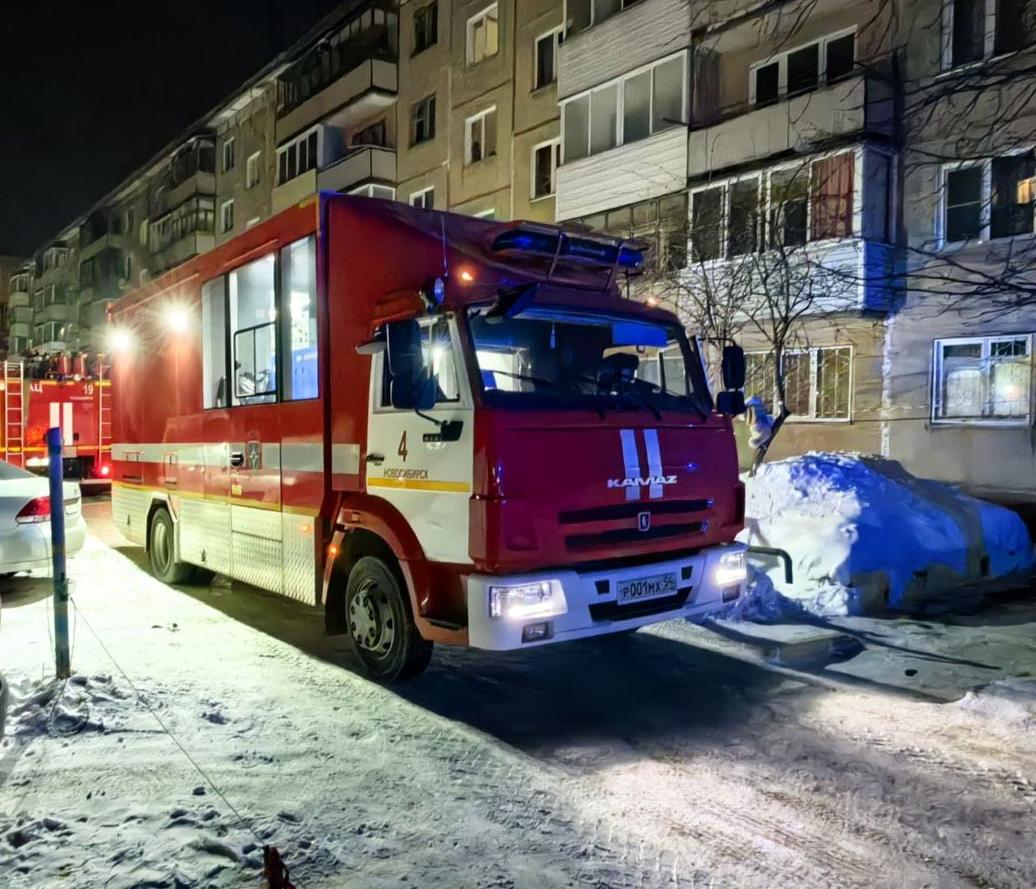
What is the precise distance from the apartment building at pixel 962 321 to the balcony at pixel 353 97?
1862cm

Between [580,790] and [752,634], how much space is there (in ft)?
11.2

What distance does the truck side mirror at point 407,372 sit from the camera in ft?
16.8

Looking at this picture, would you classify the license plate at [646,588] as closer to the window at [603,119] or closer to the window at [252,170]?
the window at [603,119]

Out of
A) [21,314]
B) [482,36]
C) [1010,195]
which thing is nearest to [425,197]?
[482,36]

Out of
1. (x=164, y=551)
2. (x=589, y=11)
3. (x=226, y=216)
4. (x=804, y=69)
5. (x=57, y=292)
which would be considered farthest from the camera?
(x=57, y=292)

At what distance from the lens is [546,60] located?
984 inches

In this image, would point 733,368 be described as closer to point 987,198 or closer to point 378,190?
point 987,198

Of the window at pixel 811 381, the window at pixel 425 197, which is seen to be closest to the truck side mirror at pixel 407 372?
the window at pixel 811 381

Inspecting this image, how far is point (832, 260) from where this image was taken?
53.9ft

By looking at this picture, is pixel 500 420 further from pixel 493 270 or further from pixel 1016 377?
pixel 1016 377

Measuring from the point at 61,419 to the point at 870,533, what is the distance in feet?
56.6

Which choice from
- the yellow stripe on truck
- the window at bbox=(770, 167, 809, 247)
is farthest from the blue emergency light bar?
the window at bbox=(770, 167, 809, 247)

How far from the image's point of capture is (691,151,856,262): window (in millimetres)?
15805

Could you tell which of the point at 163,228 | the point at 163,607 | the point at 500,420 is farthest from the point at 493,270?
the point at 163,228
